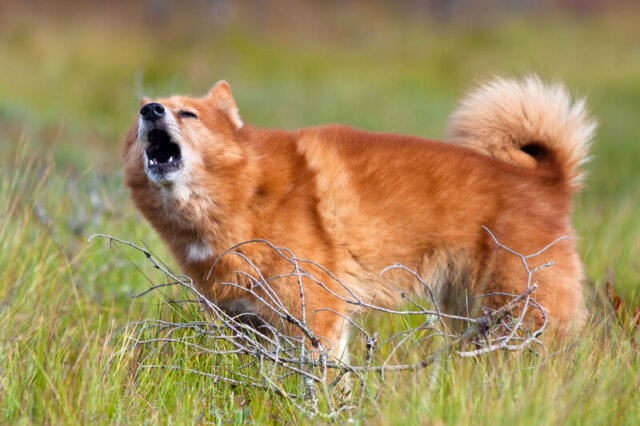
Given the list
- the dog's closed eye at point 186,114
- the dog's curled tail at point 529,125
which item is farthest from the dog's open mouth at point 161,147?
the dog's curled tail at point 529,125

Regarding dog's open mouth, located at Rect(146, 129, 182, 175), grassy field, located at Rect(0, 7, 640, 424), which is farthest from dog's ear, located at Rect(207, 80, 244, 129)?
grassy field, located at Rect(0, 7, 640, 424)

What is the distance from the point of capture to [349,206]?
3277 millimetres

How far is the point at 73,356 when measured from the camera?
322 centimetres

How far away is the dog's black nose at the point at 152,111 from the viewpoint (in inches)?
124

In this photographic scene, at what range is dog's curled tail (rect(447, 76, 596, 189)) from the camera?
351cm

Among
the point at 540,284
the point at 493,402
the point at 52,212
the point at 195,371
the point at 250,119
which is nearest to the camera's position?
the point at 493,402

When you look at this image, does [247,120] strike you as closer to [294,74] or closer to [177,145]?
[294,74]

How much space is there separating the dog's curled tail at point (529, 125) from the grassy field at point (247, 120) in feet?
1.50

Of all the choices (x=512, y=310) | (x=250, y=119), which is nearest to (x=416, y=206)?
(x=512, y=310)

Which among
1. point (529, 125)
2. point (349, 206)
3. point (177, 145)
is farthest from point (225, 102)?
point (529, 125)

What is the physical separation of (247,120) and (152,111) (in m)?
5.26

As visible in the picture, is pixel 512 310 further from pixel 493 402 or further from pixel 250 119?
pixel 250 119

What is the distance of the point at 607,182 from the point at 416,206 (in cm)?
556

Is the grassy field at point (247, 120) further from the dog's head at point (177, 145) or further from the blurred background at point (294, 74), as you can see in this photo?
the dog's head at point (177, 145)
